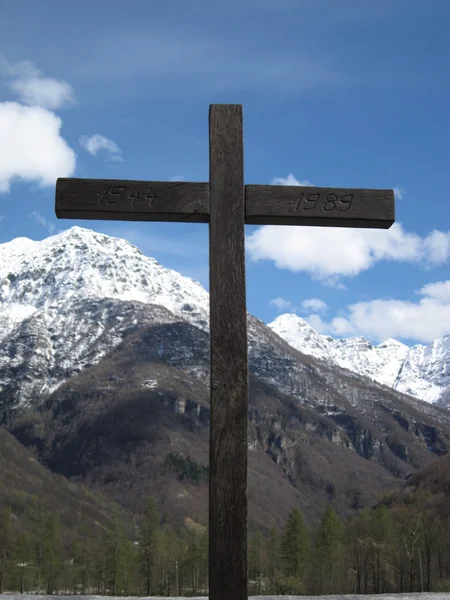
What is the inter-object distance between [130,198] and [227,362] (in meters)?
1.58

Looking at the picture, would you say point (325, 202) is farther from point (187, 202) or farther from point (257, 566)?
point (257, 566)

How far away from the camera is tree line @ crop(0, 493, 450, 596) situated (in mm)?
75562

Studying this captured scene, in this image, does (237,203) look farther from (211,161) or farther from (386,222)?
(386,222)

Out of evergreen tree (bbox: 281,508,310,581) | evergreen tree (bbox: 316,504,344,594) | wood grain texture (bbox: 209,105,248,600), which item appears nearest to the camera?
wood grain texture (bbox: 209,105,248,600)

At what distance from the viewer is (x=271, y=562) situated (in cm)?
9775

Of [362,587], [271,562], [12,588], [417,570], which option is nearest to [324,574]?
[362,587]

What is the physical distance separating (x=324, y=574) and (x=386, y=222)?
81318mm

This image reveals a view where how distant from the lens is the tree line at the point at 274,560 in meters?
75.6

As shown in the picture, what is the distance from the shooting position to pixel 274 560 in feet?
318

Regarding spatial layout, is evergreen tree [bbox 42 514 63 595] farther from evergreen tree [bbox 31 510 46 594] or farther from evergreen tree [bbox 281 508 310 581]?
evergreen tree [bbox 281 508 310 581]

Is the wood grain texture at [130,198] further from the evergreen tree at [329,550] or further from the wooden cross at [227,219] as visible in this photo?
the evergreen tree at [329,550]

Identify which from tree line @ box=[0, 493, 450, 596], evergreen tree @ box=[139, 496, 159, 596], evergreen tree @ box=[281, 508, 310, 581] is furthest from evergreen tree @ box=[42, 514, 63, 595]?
evergreen tree @ box=[281, 508, 310, 581]

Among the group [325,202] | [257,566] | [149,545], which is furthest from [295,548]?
[325,202]

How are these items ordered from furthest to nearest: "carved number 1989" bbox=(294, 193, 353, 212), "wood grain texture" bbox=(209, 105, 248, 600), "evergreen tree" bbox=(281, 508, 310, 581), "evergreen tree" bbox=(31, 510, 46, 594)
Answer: "evergreen tree" bbox=(31, 510, 46, 594), "evergreen tree" bbox=(281, 508, 310, 581), "carved number 1989" bbox=(294, 193, 353, 212), "wood grain texture" bbox=(209, 105, 248, 600)
